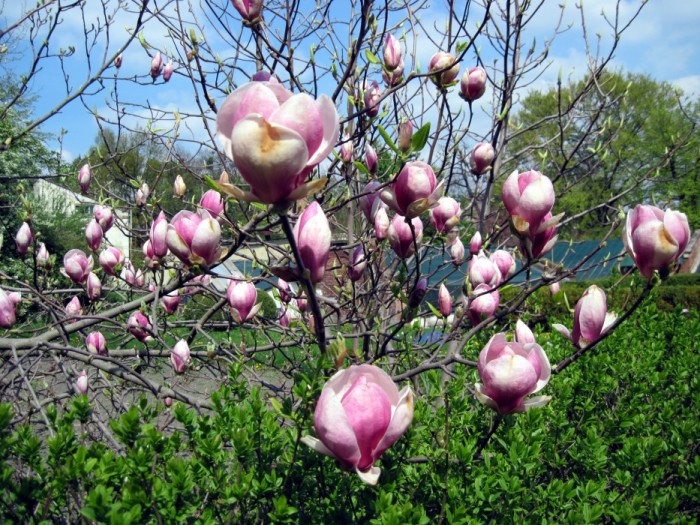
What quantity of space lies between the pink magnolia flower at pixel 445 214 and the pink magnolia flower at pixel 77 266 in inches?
62.9

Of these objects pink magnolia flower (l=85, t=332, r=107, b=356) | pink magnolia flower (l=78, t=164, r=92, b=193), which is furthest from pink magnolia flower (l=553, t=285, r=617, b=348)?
pink magnolia flower (l=78, t=164, r=92, b=193)

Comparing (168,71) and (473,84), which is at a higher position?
(168,71)

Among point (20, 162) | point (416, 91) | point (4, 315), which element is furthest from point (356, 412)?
point (20, 162)

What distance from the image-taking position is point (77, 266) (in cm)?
233

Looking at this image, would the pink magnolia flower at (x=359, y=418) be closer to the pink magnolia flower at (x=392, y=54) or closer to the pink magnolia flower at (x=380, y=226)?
the pink magnolia flower at (x=380, y=226)

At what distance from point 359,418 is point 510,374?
12.9 inches

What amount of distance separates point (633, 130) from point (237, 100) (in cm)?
3097

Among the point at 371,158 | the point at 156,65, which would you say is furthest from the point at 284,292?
the point at 156,65

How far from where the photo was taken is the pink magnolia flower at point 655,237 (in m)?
1.08

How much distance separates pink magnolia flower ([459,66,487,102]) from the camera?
6.11ft

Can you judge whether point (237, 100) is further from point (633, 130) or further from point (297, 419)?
point (633, 130)

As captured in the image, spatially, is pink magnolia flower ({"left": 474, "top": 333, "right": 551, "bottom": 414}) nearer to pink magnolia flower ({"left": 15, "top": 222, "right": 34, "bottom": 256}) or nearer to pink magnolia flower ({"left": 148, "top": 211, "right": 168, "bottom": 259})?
pink magnolia flower ({"left": 148, "top": 211, "right": 168, "bottom": 259})

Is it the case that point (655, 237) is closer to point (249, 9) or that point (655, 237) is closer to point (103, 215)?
point (249, 9)

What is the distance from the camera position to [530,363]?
952mm
